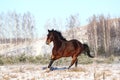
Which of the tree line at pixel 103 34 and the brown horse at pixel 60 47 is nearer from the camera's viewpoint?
the brown horse at pixel 60 47

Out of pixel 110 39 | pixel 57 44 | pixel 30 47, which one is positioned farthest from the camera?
pixel 30 47

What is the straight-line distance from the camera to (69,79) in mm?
9188

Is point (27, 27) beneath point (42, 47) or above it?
above

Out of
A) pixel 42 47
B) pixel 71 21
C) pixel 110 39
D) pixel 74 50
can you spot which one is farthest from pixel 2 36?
pixel 74 50

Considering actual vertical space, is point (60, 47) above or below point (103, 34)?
above

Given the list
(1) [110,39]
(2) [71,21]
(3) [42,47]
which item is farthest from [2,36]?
(1) [110,39]

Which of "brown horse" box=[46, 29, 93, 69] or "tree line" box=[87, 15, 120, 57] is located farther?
"tree line" box=[87, 15, 120, 57]

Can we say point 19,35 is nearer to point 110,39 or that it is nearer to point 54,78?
point 110,39

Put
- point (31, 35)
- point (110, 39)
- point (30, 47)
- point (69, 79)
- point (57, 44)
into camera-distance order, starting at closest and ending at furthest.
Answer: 1. point (69, 79)
2. point (57, 44)
3. point (110, 39)
4. point (30, 47)
5. point (31, 35)

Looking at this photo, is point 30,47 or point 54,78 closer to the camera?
point 54,78

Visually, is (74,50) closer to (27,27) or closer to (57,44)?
(57,44)

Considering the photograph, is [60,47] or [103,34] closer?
[60,47]

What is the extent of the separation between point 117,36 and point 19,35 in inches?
768

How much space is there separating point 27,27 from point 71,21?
9.12m
